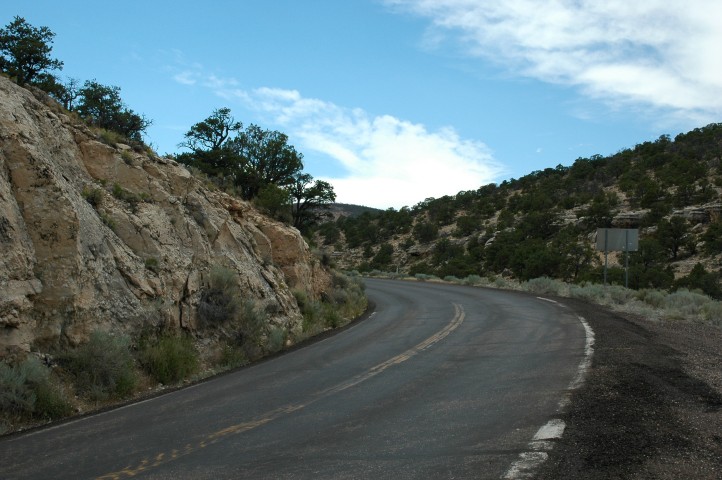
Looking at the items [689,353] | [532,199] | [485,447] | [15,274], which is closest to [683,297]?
[689,353]

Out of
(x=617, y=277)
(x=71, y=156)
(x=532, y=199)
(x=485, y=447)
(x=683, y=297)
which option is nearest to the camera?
(x=485, y=447)

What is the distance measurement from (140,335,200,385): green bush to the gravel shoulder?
7.10 meters

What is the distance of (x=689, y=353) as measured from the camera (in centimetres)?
1083

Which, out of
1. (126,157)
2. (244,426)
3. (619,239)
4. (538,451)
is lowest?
(244,426)

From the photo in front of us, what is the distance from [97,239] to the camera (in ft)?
39.2

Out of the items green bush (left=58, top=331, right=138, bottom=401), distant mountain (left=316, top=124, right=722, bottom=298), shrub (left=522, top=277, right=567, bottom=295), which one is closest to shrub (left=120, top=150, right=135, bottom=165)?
green bush (left=58, top=331, right=138, bottom=401)

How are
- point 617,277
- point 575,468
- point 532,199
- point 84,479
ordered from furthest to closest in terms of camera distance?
point 532,199, point 617,277, point 84,479, point 575,468

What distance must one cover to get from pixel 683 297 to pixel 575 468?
1944 centimetres

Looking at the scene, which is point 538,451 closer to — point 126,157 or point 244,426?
point 244,426

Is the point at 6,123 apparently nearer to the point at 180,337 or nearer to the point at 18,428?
the point at 180,337

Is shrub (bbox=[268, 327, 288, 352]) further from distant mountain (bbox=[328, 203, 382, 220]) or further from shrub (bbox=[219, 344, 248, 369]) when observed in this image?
distant mountain (bbox=[328, 203, 382, 220])

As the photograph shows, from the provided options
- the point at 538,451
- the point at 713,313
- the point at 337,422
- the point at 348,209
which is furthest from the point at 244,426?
the point at 348,209

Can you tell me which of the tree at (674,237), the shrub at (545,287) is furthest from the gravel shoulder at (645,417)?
the tree at (674,237)

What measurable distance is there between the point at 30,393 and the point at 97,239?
4.41 m
